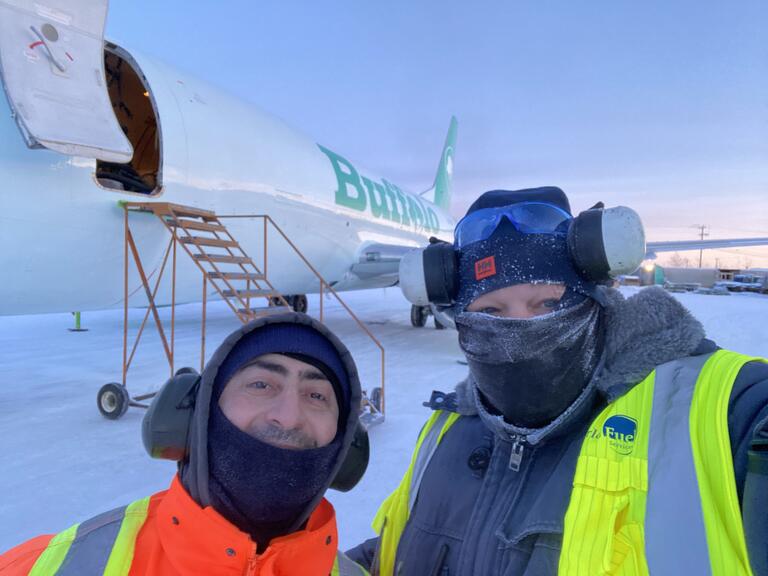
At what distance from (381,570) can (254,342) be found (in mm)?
786

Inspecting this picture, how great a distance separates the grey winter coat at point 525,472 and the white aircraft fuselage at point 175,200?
437 cm

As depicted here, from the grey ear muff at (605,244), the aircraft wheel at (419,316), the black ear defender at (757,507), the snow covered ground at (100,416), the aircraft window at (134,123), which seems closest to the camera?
the black ear defender at (757,507)

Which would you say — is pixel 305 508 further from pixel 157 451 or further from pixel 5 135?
pixel 5 135

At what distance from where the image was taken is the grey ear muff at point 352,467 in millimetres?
1544

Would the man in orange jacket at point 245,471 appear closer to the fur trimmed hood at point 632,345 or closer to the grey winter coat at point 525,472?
the grey winter coat at point 525,472

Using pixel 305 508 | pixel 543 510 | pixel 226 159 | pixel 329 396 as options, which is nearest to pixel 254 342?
pixel 329 396

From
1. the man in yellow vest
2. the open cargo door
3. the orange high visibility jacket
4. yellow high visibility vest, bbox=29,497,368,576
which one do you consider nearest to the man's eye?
the man in yellow vest

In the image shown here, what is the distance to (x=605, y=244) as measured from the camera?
4.67ft

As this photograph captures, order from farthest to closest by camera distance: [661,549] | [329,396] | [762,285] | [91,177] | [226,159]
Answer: [762,285]
[226,159]
[91,177]
[329,396]
[661,549]

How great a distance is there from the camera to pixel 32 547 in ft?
3.84

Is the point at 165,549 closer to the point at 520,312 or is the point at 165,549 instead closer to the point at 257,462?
the point at 257,462

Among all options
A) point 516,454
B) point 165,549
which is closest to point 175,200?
point 165,549

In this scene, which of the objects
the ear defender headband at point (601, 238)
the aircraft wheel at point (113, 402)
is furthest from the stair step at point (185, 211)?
the ear defender headband at point (601, 238)

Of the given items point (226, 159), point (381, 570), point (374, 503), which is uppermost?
point (226, 159)
